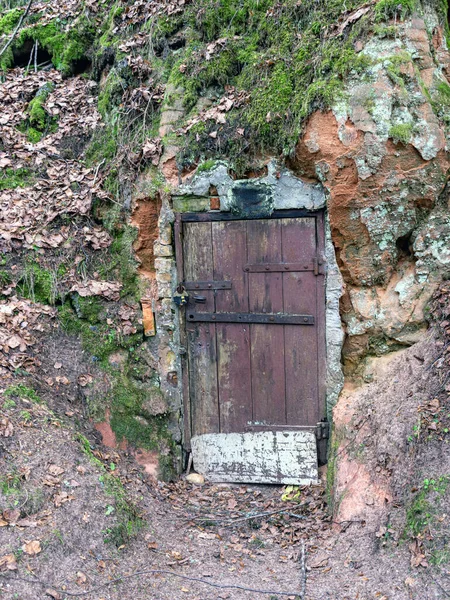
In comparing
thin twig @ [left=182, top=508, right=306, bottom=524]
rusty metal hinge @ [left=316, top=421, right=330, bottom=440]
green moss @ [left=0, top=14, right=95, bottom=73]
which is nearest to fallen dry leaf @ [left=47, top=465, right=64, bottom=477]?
thin twig @ [left=182, top=508, right=306, bottom=524]

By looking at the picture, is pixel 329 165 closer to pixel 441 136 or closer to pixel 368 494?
pixel 441 136

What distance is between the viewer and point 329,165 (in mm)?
4629

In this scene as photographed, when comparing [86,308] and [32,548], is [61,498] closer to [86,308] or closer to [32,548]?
[32,548]

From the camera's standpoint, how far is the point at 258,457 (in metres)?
5.13

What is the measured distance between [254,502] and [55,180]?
372 centimetres

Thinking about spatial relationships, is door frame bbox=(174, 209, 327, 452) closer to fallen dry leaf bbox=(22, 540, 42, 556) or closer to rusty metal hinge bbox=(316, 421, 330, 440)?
rusty metal hinge bbox=(316, 421, 330, 440)

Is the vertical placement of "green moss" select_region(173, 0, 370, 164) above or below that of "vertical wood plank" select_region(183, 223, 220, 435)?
above

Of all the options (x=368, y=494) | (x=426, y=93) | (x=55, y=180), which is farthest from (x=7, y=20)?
(x=368, y=494)

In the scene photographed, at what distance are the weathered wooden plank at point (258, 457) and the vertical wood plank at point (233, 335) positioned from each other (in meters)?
0.16

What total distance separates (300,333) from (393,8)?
278 centimetres

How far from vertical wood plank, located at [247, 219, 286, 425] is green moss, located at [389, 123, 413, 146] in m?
1.18

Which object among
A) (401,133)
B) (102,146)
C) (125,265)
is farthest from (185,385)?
(401,133)

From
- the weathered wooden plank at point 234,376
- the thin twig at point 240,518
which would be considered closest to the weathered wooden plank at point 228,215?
the weathered wooden plank at point 234,376

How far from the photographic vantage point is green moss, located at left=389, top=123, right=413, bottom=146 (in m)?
4.41
